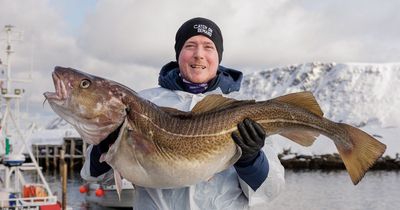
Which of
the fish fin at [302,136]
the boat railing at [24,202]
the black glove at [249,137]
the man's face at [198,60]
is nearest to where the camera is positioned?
the black glove at [249,137]

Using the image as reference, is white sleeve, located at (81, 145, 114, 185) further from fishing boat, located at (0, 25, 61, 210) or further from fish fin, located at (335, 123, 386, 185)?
fishing boat, located at (0, 25, 61, 210)

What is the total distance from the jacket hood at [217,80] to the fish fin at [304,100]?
19.0 inches

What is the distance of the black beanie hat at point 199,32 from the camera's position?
4.33 meters

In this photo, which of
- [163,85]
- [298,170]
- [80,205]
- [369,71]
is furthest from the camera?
[369,71]

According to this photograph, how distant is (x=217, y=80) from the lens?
4.16 m

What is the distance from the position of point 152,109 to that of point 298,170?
60354 mm

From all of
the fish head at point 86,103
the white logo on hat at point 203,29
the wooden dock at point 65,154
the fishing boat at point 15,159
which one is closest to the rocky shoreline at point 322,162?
the wooden dock at point 65,154

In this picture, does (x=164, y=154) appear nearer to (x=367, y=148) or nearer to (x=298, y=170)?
(x=367, y=148)

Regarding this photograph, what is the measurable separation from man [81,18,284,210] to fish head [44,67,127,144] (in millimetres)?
106

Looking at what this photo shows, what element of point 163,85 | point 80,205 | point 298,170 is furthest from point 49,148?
point 163,85

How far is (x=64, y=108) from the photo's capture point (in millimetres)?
3393

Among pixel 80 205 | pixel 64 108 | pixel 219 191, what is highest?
pixel 64 108

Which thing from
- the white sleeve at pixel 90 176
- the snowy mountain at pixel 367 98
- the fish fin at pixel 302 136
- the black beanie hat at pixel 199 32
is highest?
the black beanie hat at pixel 199 32

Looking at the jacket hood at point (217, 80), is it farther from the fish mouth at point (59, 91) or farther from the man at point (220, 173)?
the fish mouth at point (59, 91)
